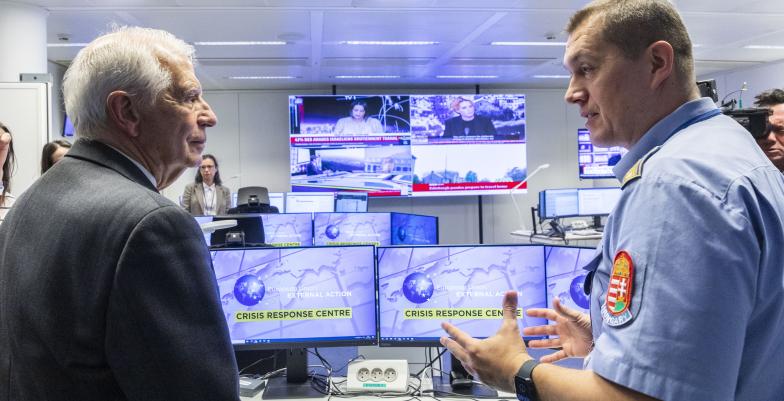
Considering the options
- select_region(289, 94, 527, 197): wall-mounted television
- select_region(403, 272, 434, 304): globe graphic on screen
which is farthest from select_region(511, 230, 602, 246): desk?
select_region(403, 272, 434, 304): globe graphic on screen

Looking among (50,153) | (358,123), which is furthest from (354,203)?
(358,123)

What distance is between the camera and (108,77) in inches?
42.9

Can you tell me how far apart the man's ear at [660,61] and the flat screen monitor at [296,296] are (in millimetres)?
1332

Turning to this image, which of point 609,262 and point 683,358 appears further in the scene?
point 609,262

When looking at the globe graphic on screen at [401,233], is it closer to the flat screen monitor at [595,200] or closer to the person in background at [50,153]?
the person in background at [50,153]

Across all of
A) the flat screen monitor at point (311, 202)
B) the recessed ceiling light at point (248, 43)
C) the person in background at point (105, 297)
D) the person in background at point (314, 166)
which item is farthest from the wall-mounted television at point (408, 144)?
the person in background at point (105, 297)

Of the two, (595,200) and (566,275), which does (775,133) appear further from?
(595,200)

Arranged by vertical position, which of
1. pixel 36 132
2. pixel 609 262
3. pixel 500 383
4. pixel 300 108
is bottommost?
pixel 500 383

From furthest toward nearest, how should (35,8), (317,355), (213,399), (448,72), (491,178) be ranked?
(491,178) → (448,72) → (35,8) → (317,355) → (213,399)

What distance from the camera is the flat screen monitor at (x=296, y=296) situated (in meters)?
2.17

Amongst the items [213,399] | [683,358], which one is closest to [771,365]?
[683,358]

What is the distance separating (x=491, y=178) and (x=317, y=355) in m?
6.81

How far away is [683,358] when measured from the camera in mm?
811

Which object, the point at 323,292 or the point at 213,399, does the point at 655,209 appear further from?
the point at 323,292
